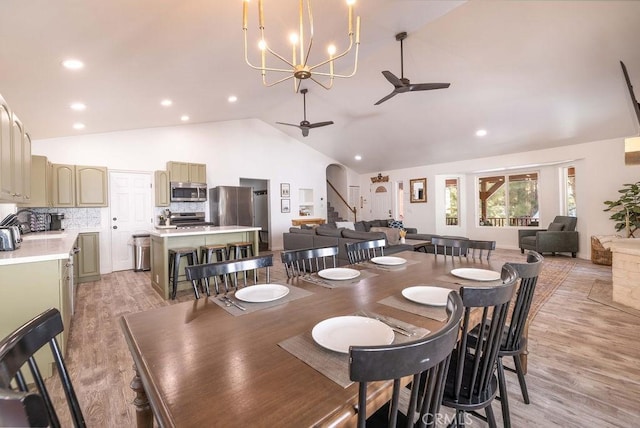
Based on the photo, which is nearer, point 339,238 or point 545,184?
point 339,238

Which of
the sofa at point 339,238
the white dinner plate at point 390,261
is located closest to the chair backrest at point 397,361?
the white dinner plate at point 390,261

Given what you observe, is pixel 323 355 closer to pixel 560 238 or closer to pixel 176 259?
pixel 176 259

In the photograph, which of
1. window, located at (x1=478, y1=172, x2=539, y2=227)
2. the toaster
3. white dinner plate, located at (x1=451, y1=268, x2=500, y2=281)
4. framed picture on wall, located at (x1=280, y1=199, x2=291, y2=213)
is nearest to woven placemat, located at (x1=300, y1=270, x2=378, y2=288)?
white dinner plate, located at (x1=451, y1=268, x2=500, y2=281)

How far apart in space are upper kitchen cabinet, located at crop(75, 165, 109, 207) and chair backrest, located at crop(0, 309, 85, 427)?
546 centimetres

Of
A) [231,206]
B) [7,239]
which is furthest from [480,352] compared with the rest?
[231,206]

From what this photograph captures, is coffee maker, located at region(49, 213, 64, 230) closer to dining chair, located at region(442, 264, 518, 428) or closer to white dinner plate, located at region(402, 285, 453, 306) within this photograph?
white dinner plate, located at region(402, 285, 453, 306)

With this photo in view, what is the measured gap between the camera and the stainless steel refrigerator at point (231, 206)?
6.59m

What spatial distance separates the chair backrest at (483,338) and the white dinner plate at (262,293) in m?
0.84

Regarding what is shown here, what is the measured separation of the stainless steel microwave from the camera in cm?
619

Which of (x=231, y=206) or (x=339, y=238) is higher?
(x=231, y=206)

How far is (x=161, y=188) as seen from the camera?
19.9 ft

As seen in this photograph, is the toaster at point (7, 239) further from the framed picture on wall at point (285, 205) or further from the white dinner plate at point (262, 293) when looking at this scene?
the framed picture on wall at point (285, 205)

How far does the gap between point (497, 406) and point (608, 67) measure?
4844 millimetres

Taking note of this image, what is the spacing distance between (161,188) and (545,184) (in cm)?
926
